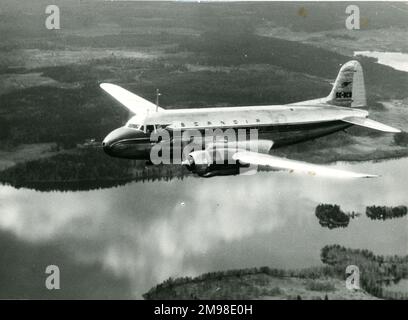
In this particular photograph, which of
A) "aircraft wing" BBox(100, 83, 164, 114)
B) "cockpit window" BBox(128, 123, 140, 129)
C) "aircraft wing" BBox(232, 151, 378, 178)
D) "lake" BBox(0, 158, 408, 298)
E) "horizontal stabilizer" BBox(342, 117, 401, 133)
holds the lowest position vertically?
"lake" BBox(0, 158, 408, 298)

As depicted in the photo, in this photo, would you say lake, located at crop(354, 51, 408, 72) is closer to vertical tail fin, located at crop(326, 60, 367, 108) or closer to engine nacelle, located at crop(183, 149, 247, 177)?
vertical tail fin, located at crop(326, 60, 367, 108)

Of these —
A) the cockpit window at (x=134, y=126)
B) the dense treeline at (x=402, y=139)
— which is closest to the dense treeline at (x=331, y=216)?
the dense treeline at (x=402, y=139)

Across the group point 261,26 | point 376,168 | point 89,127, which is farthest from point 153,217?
A: point 261,26

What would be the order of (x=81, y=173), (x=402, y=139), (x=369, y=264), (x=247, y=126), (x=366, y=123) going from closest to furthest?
(x=369, y=264)
(x=247, y=126)
(x=366, y=123)
(x=81, y=173)
(x=402, y=139)

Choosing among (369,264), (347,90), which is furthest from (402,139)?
(369,264)

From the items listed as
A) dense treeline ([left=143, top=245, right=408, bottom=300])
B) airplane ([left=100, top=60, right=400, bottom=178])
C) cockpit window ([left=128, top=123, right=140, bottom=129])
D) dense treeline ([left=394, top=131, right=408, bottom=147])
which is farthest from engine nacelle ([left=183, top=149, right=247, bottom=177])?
dense treeline ([left=394, top=131, right=408, bottom=147])

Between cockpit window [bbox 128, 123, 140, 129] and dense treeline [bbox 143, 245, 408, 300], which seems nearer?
dense treeline [bbox 143, 245, 408, 300]

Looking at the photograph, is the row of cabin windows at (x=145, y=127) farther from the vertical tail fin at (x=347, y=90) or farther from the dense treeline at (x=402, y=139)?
the dense treeline at (x=402, y=139)

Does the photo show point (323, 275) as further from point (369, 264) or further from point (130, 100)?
point (130, 100)
